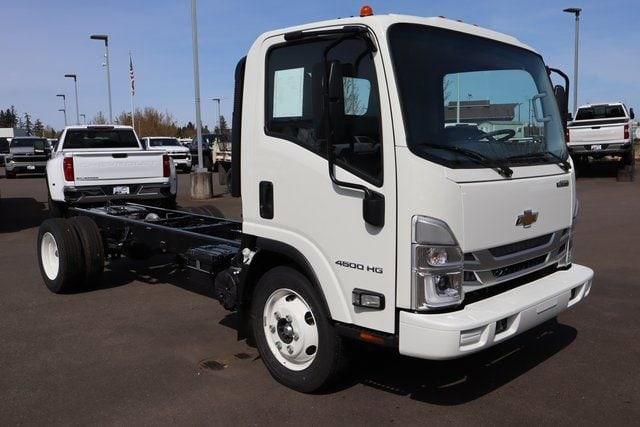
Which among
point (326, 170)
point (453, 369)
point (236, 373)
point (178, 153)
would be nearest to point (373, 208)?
point (326, 170)

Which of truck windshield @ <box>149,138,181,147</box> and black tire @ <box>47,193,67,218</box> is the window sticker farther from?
truck windshield @ <box>149,138,181,147</box>

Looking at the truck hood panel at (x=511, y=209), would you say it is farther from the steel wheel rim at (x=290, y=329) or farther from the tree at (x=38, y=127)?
the tree at (x=38, y=127)

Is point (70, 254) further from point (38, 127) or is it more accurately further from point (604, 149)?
point (38, 127)

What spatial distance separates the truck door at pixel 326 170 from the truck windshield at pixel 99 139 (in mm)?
9027

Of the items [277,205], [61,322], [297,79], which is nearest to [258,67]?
[297,79]

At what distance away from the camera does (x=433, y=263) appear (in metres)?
3.49

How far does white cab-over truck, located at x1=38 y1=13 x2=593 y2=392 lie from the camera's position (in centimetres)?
351

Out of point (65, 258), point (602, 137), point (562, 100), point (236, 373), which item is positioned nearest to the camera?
point (236, 373)

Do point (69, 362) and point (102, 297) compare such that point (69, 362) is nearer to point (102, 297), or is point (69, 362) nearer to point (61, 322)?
point (61, 322)

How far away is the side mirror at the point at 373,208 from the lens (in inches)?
141

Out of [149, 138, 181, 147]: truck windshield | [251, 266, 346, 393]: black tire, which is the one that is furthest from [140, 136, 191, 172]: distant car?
[251, 266, 346, 393]: black tire

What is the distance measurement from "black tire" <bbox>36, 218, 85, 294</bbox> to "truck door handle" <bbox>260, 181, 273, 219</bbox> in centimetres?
344

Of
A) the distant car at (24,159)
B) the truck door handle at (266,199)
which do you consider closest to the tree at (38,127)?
the distant car at (24,159)

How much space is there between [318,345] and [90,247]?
395cm
